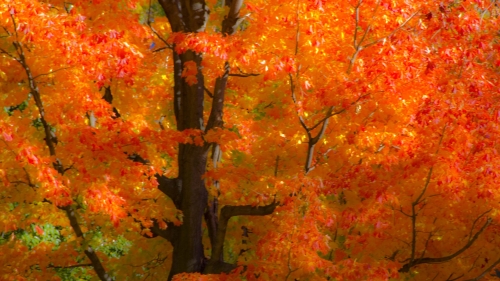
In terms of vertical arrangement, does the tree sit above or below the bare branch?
above

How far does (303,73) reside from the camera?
393 inches

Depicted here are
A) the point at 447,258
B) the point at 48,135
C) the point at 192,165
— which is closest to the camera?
the point at 48,135

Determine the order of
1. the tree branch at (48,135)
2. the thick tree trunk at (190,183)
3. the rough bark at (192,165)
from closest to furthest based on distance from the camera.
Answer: the tree branch at (48,135)
the rough bark at (192,165)
the thick tree trunk at (190,183)

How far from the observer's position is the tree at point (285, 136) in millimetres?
9242

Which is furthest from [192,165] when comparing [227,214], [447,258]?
[447,258]

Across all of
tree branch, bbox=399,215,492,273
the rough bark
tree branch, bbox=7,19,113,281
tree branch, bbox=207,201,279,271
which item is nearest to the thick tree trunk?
the rough bark

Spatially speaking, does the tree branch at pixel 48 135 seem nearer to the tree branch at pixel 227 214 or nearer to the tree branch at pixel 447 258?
the tree branch at pixel 227 214

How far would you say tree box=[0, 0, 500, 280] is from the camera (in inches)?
364

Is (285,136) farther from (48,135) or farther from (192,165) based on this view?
(48,135)

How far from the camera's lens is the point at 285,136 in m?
11.2

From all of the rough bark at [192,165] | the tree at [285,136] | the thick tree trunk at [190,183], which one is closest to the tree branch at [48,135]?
the tree at [285,136]

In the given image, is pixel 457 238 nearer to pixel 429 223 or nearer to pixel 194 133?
pixel 429 223

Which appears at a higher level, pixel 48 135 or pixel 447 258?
pixel 48 135

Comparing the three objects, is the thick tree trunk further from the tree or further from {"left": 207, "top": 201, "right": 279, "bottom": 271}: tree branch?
{"left": 207, "top": 201, "right": 279, "bottom": 271}: tree branch
